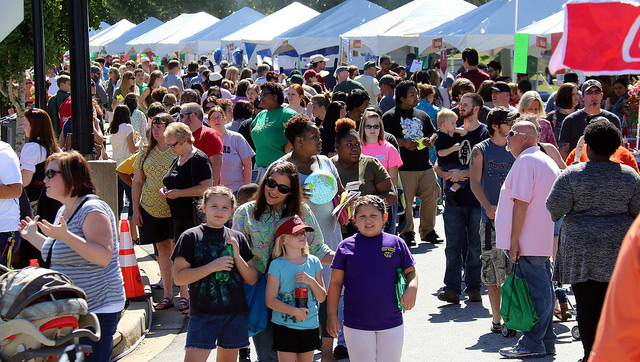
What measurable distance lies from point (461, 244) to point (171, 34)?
34.1 m

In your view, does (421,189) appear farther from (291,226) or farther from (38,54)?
(291,226)

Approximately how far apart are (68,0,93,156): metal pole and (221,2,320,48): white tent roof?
68.4ft

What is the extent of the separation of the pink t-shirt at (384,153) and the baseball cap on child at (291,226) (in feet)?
9.12

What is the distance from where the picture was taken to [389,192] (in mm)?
6531

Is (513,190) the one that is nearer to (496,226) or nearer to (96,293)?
(496,226)

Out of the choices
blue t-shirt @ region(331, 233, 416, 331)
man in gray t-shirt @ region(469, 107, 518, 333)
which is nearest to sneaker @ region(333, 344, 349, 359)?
blue t-shirt @ region(331, 233, 416, 331)

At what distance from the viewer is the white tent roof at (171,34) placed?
38156mm

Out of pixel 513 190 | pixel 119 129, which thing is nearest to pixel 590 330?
pixel 513 190

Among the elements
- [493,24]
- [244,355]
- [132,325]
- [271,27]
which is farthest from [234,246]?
[271,27]

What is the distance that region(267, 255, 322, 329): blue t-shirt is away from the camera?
5066 millimetres

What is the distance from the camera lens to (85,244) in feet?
14.2

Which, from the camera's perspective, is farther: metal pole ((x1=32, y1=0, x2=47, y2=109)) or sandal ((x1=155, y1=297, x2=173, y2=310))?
metal pole ((x1=32, y1=0, x2=47, y2=109))

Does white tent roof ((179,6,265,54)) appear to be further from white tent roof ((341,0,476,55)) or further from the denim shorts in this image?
the denim shorts

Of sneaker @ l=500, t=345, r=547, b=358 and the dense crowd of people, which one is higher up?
the dense crowd of people
